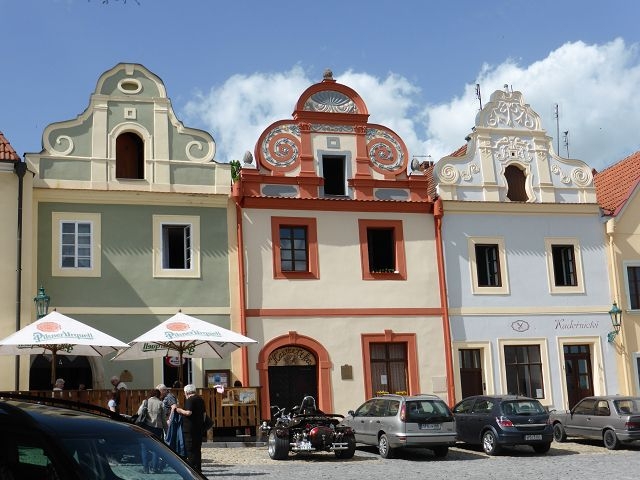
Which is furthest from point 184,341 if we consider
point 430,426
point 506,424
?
point 506,424

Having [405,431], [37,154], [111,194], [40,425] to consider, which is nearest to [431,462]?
[405,431]

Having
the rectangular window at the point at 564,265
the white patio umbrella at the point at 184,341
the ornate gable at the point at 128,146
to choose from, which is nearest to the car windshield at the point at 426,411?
the white patio umbrella at the point at 184,341

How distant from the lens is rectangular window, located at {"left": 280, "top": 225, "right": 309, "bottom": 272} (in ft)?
87.4

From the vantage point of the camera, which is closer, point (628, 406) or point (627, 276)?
point (628, 406)

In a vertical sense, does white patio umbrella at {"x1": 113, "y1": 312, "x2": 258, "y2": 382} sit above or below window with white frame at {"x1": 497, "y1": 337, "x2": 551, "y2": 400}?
above

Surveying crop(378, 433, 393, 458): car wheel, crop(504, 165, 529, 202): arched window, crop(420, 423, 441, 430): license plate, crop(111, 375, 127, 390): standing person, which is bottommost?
crop(378, 433, 393, 458): car wheel

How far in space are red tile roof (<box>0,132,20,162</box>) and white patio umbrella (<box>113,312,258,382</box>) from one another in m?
6.45

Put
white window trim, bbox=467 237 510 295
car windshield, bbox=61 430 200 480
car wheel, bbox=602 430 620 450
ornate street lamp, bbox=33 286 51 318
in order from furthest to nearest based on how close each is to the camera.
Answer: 1. white window trim, bbox=467 237 510 295
2. ornate street lamp, bbox=33 286 51 318
3. car wheel, bbox=602 430 620 450
4. car windshield, bbox=61 430 200 480

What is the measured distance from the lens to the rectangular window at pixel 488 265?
93.6ft

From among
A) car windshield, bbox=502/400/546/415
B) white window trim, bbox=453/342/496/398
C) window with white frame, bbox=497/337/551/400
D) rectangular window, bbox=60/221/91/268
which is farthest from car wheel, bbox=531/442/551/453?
rectangular window, bbox=60/221/91/268

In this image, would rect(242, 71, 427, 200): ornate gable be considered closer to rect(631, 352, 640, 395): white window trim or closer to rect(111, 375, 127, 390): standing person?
rect(111, 375, 127, 390): standing person

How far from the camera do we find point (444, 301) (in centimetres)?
2759

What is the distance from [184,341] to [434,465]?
6441 millimetres

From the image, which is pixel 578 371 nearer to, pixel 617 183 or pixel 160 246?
pixel 617 183
